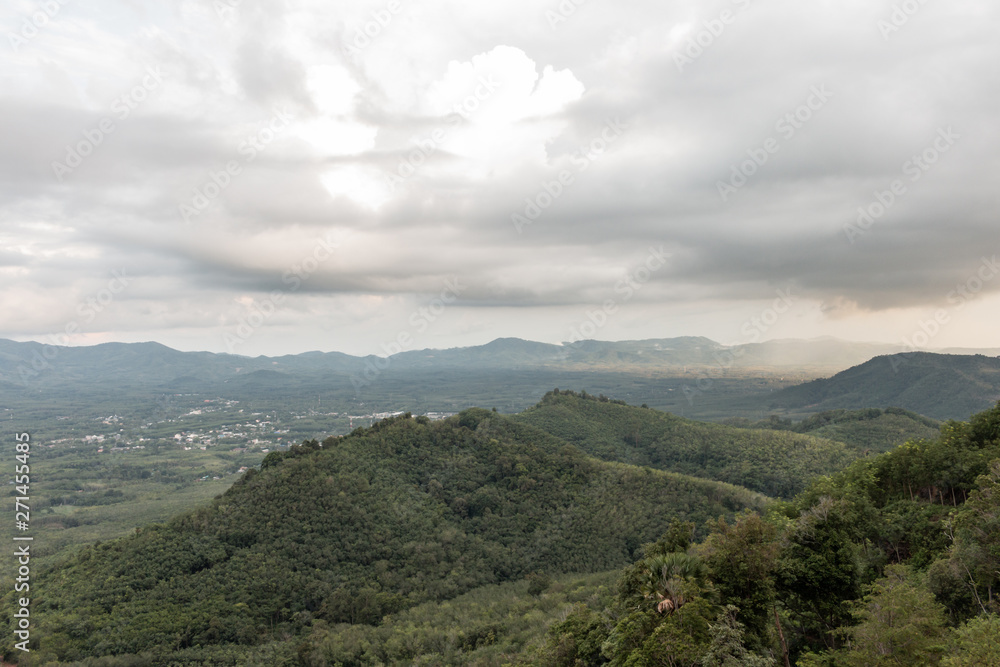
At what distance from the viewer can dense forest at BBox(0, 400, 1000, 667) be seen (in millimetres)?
24031

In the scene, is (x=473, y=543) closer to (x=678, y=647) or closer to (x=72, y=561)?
(x=72, y=561)

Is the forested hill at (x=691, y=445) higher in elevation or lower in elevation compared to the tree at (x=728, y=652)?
lower

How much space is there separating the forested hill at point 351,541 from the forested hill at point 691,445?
28638 mm

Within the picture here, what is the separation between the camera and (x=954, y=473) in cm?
3744

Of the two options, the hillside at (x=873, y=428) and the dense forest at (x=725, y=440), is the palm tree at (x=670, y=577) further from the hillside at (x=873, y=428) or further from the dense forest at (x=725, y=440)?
the hillside at (x=873, y=428)

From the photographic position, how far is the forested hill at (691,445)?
343 ft

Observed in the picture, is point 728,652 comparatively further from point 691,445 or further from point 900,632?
point 691,445

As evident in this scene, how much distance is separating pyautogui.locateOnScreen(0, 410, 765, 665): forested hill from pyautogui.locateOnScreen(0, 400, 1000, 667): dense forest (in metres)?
0.28

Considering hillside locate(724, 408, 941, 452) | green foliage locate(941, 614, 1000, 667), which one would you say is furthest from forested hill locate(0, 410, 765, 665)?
hillside locate(724, 408, 941, 452)

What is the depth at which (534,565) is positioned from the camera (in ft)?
236

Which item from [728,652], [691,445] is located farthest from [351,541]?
[691,445]

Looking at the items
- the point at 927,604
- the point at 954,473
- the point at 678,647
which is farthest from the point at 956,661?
the point at 954,473

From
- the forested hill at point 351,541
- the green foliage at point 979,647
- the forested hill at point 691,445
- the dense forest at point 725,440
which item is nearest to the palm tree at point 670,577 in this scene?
the green foliage at point 979,647

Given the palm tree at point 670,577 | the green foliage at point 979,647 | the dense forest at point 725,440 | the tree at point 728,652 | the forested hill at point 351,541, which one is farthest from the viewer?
the dense forest at point 725,440
